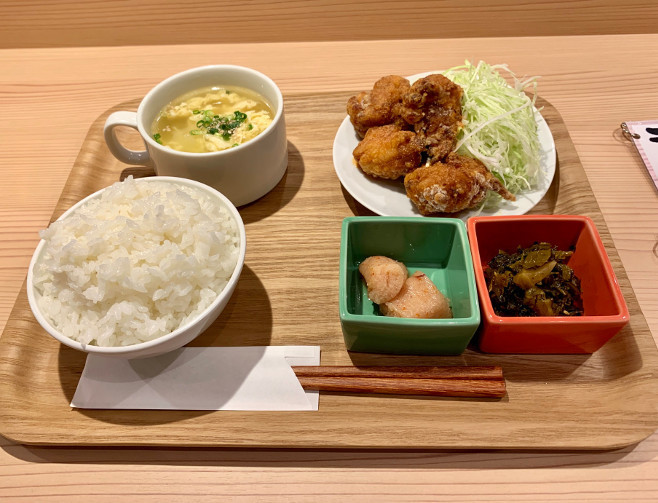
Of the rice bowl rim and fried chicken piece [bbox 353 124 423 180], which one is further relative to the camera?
fried chicken piece [bbox 353 124 423 180]

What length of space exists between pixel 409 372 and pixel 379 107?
3.93 ft

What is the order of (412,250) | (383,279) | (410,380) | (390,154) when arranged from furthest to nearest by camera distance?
1. (390,154)
2. (412,250)
3. (383,279)
4. (410,380)

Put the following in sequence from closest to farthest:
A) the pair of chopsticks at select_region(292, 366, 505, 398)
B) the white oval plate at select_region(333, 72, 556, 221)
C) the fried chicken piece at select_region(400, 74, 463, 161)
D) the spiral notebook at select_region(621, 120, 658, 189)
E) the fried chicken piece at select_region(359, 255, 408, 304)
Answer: the pair of chopsticks at select_region(292, 366, 505, 398) < the fried chicken piece at select_region(359, 255, 408, 304) < the white oval plate at select_region(333, 72, 556, 221) < the fried chicken piece at select_region(400, 74, 463, 161) < the spiral notebook at select_region(621, 120, 658, 189)

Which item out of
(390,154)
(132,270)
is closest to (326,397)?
(132,270)

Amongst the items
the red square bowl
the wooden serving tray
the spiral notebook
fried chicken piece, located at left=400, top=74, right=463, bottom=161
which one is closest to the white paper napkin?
the wooden serving tray

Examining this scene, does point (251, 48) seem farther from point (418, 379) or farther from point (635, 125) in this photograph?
point (418, 379)

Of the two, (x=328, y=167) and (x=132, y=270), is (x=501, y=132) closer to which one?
(x=328, y=167)

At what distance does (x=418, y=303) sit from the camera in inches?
59.7

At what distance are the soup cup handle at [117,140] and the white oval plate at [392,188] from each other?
85 cm

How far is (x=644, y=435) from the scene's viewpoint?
1.34 m

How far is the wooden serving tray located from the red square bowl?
92 mm

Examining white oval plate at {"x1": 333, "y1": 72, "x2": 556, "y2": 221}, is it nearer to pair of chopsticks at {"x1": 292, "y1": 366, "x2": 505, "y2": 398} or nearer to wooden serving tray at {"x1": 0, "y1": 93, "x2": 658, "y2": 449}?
wooden serving tray at {"x1": 0, "y1": 93, "x2": 658, "y2": 449}

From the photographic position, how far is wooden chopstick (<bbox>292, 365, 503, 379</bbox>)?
4.81ft

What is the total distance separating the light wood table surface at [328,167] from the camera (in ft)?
4.36
